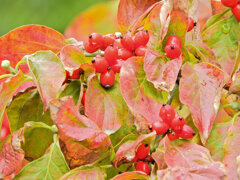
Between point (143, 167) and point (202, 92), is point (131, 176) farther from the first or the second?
point (202, 92)

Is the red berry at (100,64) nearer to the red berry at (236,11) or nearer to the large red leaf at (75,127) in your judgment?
the large red leaf at (75,127)

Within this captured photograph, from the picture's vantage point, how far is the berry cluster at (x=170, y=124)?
577 millimetres

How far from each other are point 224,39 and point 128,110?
0.25 meters

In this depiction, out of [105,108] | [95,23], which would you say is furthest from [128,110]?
[95,23]

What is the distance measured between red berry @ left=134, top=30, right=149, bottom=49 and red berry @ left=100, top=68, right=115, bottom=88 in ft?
0.20

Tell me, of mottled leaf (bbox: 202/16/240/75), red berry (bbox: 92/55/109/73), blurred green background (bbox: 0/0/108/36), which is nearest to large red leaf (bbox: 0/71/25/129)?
red berry (bbox: 92/55/109/73)

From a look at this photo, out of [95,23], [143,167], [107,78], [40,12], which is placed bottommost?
[40,12]

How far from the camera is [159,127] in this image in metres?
0.58

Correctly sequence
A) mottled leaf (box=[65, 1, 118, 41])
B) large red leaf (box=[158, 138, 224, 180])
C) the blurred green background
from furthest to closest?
the blurred green background < mottled leaf (box=[65, 1, 118, 41]) < large red leaf (box=[158, 138, 224, 180])

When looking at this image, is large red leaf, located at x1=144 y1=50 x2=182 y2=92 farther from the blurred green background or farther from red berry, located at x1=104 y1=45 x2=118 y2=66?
the blurred green background

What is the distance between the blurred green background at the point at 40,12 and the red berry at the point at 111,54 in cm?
242

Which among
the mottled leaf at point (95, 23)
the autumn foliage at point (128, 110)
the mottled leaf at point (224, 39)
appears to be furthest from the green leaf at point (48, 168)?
the mottled leaf at point (95, 23)

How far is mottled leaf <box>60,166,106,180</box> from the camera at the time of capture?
1.81 ft

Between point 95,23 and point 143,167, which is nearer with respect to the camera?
point 143,167
